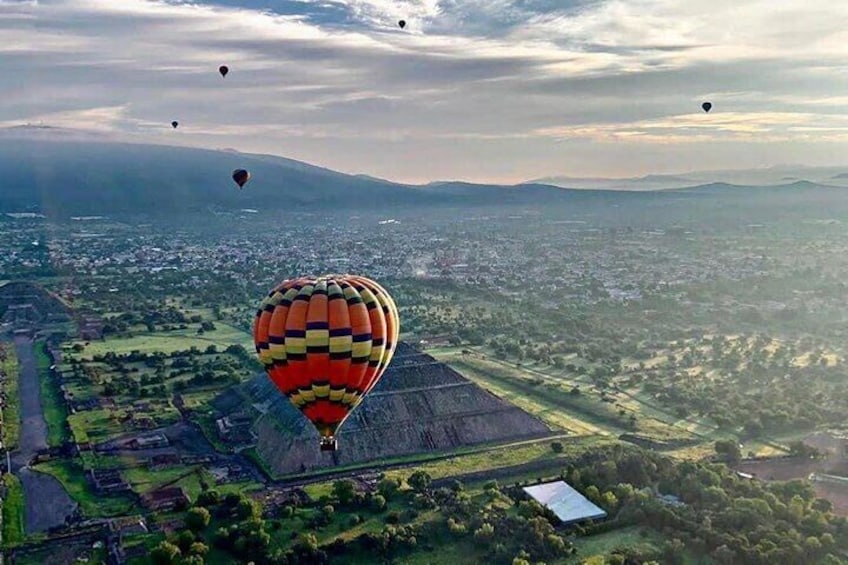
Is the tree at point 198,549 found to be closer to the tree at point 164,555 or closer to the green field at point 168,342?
the tree at point 164,555

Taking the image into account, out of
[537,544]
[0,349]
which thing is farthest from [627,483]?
[0,349]

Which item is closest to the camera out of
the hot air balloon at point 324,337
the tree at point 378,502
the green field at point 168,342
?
the hot air balloon at point 324,337

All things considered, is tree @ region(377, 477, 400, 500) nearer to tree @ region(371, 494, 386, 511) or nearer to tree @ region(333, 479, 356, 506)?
tree @ region(371, 494, 386, 511)

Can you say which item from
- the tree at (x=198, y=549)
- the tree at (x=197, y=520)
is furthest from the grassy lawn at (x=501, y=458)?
the tree at (x=198, y=549)

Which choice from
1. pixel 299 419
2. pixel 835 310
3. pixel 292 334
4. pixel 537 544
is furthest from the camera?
pixel 835 310

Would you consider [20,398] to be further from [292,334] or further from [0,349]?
[292,334]

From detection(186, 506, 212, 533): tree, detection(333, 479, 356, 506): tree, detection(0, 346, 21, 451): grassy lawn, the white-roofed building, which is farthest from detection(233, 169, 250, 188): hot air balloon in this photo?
the white-roofed building

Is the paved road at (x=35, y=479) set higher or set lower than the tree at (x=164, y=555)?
lower
